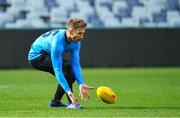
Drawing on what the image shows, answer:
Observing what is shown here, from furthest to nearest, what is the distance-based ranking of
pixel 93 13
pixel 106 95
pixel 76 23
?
pixel 93 13 < pixel 106 95 < pixel 76 23

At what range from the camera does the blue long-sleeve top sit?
11.7 metres

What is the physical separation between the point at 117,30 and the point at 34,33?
11.4 ft

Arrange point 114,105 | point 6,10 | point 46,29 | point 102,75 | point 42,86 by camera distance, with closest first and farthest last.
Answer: point 114,105 → point 42,86 → point 102,75 → point 46,29 → point 6,10

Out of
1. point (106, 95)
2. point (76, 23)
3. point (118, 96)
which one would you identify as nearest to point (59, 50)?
point (76, 23)

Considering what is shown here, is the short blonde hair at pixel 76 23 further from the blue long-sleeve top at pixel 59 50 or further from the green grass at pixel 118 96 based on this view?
the green grass at pixel 118 96

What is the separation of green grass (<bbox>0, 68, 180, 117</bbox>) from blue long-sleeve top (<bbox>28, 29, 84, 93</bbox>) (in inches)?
23.1

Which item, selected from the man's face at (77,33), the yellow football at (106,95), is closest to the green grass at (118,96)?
the yellow football at (106,95)

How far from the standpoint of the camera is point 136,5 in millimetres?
31172

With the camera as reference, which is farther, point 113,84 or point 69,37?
point 113,84

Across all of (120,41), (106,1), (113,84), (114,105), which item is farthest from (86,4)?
(114,105)

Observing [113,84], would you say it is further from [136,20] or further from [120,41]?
[136,20]

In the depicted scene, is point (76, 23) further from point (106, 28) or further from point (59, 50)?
point (106, 28)

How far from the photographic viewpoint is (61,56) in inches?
466

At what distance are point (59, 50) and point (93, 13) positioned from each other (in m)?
19.4
